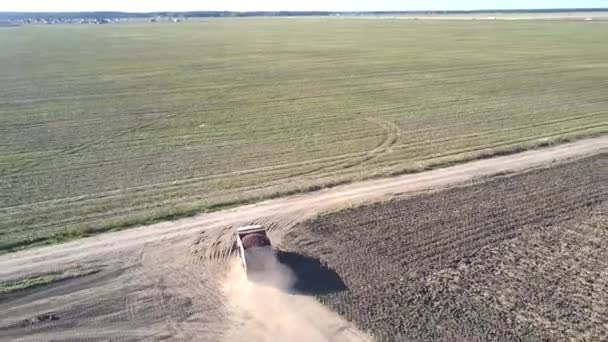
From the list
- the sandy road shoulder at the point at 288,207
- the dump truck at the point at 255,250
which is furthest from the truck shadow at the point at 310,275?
the sandy road shoulder at the point at 288,207

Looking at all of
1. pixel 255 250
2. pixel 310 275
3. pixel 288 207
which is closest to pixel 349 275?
pixel 310 275

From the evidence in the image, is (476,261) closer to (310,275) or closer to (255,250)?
(310,275)

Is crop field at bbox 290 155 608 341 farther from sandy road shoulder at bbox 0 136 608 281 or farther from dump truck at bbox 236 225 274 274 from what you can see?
dump truck at bbox 236 225 274 274

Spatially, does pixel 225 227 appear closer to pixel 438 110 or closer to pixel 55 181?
pixel 55 181

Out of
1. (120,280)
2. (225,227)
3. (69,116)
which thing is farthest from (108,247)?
(69,116)

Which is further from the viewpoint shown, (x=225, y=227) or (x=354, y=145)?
(x=354, y=145)

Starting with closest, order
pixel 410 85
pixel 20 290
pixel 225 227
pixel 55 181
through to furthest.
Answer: pixel 20 290 < pixel 225 227 < pixel 55 181 < pixel 410 85
